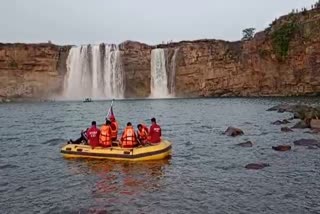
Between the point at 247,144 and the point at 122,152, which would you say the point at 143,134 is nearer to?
the point at 122,152

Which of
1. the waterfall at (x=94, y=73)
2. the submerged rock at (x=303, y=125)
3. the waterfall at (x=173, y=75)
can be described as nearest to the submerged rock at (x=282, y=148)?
the submerged rock at (x=303, y=125)

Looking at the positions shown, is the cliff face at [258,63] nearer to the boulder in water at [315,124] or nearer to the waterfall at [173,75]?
the waterfall at [173,75]

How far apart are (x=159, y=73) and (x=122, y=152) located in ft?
193

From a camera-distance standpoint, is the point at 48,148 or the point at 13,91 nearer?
the point at 48,148

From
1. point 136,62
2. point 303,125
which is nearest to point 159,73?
point 136,62

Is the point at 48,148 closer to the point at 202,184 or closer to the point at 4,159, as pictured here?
the point at 4,159

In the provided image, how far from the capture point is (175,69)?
7488cm

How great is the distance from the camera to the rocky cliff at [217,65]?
63.3 meters

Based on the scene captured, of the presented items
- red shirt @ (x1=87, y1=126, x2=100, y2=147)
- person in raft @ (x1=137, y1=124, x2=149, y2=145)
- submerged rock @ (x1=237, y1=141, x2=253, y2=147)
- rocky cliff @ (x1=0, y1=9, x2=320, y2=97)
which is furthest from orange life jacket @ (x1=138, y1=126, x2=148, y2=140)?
rocky cliff @ (x1=0, y1=9, x2=320, y2=97)

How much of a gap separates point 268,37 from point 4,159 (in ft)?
179

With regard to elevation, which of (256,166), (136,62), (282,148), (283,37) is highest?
(283,37)

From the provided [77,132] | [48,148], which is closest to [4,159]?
[48,148]

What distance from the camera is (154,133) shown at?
61.3 ft

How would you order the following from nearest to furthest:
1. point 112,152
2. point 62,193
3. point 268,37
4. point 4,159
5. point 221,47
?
point 62,193
point 112,152
point 4,159
point 268,37
point 221,47
